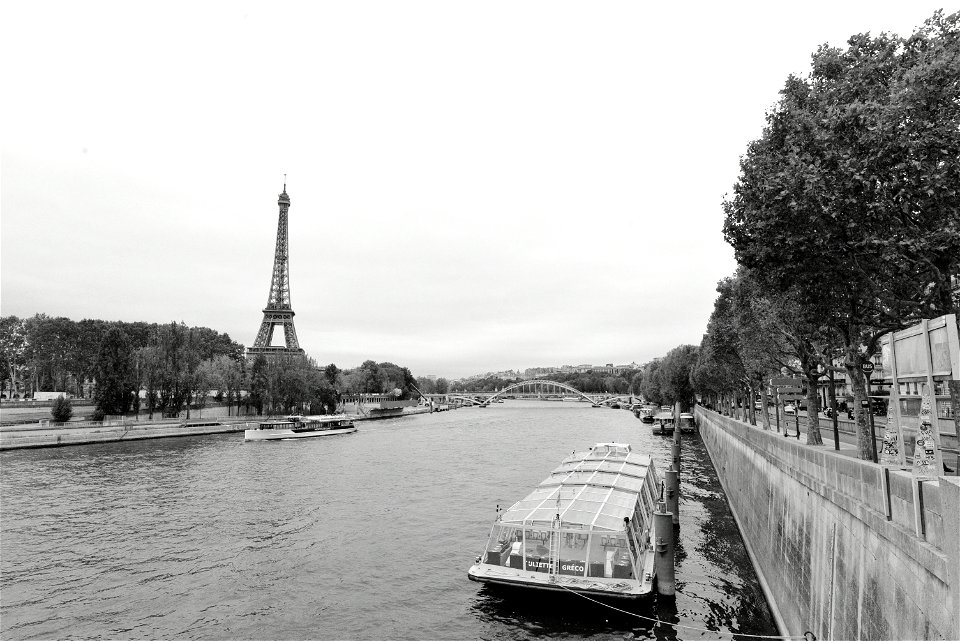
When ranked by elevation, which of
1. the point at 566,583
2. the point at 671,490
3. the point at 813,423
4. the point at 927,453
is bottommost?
the point at 566,583

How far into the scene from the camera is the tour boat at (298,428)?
206 feet

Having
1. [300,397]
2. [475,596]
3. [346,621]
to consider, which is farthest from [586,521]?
[300,397]

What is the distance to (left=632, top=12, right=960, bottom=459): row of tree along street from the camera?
9.42m

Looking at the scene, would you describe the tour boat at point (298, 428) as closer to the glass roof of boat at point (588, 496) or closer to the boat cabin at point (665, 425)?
the boat cabin at point (665, 425)

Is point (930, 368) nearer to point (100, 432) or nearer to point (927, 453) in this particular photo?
point (927, 453)

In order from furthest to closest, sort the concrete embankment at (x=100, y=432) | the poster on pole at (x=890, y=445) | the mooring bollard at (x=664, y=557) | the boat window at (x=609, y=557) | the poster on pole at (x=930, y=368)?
the concrete embankment at (x=100, y=432) → the mooring bollard at (x=664, y=557) → the boat window at (x=609, y=557) → the poster on pole at (x=890, y=445) → the poster on pole at (x=930, y=368)

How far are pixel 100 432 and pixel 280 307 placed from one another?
6057 cm

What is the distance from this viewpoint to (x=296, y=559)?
20.5 metres

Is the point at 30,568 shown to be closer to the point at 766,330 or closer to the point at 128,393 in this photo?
the point at 766,330

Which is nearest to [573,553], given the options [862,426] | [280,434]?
[862,426]

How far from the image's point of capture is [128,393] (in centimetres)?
6869

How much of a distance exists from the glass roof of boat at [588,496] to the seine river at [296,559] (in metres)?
2.09

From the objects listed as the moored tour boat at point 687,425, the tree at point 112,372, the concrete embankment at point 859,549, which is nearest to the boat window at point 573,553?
the concrete embankment at point 859,549

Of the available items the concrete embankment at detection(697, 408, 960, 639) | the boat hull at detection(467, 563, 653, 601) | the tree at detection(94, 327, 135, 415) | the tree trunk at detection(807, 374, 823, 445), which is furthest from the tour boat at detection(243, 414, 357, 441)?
the concrete embankment at detection(697, 408, 960, 639)
